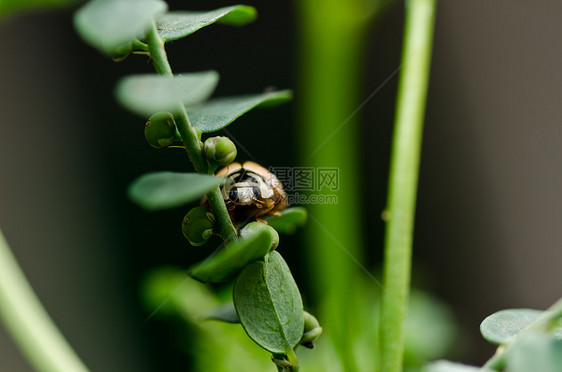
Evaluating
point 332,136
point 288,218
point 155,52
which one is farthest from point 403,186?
point 332,136

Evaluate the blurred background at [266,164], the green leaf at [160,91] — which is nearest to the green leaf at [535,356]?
the green leaf at [160,91]

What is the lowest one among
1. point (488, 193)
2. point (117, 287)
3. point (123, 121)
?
point (117, 287)

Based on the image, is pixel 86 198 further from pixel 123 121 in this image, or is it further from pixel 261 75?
pixel 261 75

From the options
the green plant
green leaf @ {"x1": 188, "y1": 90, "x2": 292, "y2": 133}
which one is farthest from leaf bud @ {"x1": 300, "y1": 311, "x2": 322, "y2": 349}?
green leaf @ {"x1": 188, "y1": 90, "x2": 292, "y2": 133}

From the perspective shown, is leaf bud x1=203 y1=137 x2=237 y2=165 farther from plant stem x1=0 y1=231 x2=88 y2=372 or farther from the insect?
plant stem x1=0 y1=231 x2=88 y2=372

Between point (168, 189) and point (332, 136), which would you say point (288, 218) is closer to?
point (168, 189)

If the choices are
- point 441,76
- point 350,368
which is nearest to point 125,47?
point 350,368
